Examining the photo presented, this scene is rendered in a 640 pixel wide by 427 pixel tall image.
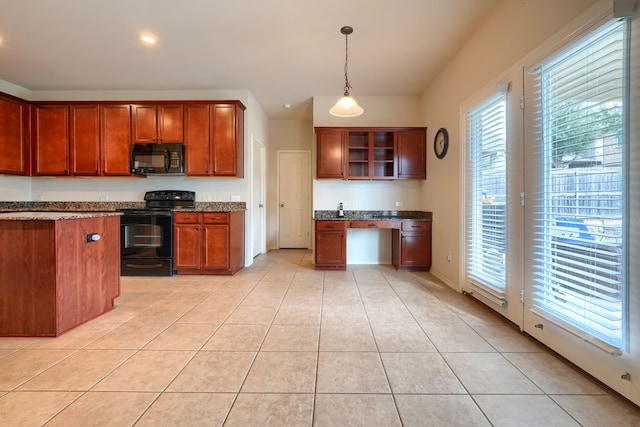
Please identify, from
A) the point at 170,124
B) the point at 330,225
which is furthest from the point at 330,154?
the point at 170,124

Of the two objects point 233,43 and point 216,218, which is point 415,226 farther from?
point 233,43

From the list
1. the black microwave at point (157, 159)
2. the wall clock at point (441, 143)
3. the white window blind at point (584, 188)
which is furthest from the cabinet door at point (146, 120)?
the white window blind at point (584, 188)

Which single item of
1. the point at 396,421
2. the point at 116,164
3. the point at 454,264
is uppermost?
the point at 116,164

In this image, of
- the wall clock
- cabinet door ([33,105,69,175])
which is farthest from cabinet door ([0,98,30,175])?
the wall clock

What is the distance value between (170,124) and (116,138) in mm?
883

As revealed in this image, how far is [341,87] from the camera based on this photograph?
168 inches

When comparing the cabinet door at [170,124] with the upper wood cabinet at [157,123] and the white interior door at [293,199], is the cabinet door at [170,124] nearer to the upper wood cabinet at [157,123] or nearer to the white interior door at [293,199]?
the upper wood cabinet at [157,123]

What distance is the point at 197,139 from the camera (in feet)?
13.5

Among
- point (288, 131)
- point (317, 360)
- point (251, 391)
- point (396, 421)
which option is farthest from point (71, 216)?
point (288, 131)

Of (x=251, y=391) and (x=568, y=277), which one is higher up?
(x=568, y=277)

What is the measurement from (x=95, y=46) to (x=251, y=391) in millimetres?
4066

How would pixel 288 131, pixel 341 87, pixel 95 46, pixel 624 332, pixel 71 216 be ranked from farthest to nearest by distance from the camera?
pixel 288 131
pixel 341 87
pixel 95 46
pixel 71 216
pixel 624 332

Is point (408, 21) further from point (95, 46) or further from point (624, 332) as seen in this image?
point (95, 46)

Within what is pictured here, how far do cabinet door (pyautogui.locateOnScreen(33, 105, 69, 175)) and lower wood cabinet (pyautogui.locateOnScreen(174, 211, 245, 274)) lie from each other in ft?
7.05
